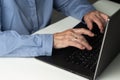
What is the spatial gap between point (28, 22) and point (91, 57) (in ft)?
1.54

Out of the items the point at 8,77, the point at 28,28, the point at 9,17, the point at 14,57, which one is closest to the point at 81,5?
the point at 28,28

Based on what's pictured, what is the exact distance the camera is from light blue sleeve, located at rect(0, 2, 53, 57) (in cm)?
106

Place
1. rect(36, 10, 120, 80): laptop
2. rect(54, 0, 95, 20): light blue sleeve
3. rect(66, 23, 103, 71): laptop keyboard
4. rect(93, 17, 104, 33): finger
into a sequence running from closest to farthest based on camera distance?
rect(36, 10, 120, 80): laptop, rect(66, 23, 103, 71): laptop keyboard, rect(93, 17, 104, 33): finger, rect(54, 0, 95, 20): light blue sleeve

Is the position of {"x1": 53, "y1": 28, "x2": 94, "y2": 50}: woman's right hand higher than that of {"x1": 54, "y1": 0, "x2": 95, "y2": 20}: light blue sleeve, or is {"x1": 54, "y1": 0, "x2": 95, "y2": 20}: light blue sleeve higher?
{"x1": 53, "y1": 28, "x2": 94, "y2": 50}: woman's right hand

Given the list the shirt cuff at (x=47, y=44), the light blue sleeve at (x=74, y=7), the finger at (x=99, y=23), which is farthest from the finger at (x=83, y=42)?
the light blue sleeve at (x=74, y=7)

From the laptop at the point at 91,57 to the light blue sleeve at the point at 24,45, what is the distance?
32 millimetres

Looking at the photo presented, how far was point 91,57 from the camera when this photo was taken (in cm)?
105

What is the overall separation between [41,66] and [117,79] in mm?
283

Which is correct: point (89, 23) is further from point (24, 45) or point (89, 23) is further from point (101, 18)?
point (24, 45)

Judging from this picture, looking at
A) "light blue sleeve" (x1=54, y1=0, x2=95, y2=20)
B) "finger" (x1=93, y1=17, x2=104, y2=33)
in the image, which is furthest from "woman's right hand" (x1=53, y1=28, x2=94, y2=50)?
"light blue sleeve" (x1=54, y1=0, x2=95, y2=20)

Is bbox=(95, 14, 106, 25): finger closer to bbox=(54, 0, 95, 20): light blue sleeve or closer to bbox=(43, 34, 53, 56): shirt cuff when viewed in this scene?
bbox=(54, 0, 95, 20): light blue sleeve

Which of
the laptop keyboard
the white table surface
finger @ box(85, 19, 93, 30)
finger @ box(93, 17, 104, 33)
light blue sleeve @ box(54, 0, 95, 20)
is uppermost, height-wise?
the laptop keyboard

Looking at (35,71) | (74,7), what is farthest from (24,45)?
(74,7)

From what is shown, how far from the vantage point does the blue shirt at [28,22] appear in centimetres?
106
